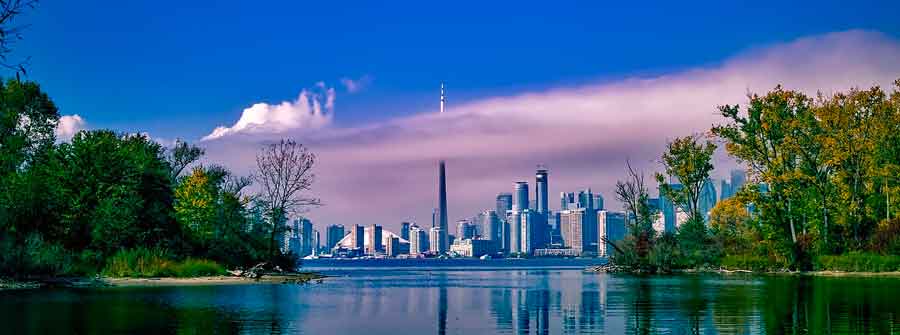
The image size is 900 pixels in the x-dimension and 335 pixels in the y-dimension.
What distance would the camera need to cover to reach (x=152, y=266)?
67562 millimetres

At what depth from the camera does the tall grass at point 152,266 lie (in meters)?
66.2

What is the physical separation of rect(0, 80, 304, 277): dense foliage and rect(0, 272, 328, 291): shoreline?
193 cm

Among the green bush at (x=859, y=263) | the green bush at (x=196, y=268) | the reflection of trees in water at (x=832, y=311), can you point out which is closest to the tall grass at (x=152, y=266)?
the green bush at (x=196, y=268)

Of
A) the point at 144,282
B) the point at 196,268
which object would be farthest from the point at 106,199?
the point at 144,282

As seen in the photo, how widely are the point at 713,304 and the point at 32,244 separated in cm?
4330

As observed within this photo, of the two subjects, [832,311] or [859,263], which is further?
[859,263]

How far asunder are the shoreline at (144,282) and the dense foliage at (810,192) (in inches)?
1592

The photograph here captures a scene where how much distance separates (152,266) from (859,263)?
57364 millimetres

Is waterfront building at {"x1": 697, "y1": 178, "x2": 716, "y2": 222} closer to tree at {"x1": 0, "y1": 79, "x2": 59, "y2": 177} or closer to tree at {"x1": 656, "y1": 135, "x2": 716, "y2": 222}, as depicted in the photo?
tree at {"x1": 656, "y1": 135, "x2": 716, "y2": 222}

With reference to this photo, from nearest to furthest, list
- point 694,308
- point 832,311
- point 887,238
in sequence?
point 832,311 < point 694,308 < point 887,238

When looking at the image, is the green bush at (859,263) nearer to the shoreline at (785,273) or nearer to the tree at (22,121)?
the shoreline at (785,273)

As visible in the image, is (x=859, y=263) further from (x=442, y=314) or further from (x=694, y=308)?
(x=442, y=314)

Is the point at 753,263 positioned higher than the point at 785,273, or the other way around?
the point at 753,263

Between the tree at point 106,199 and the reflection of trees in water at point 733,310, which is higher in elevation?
the tree at point 106,199
